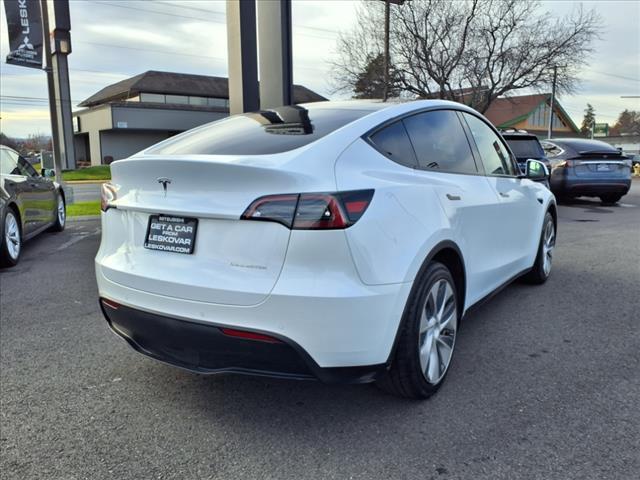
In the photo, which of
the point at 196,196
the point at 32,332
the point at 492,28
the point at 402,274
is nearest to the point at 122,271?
the point at 196,196

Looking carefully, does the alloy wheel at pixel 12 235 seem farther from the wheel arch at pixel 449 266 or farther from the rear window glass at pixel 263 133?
the wheel arch at pixel 449 266

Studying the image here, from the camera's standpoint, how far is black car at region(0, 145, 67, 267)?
6562 millimetres

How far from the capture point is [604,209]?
40.6 feet

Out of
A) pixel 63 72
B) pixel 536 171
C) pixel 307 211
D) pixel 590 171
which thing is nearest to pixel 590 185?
pixel 590 171

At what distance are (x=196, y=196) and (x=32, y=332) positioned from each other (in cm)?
250

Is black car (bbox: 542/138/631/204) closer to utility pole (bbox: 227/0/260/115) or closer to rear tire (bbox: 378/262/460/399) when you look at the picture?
utility pole (bbox: 227/0/260/115)

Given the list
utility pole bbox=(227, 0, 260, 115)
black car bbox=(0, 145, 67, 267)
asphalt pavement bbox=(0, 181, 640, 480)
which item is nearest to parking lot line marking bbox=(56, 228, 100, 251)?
black car bbox=(0, 145, 67, 267)

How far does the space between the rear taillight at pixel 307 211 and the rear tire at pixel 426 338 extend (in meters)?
0.58

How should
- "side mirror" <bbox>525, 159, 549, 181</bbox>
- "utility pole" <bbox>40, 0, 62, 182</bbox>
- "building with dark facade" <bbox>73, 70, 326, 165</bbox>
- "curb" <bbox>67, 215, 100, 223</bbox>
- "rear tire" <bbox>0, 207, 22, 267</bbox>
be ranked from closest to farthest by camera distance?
"side mirror" <bbox>525, 159, 549, 181</bbox>, "rear tire" <bbox>0, 207, 22, 267</bbox>, "curb" <bbox>67, 215, 100, 223</bbox>, "utility pole" <bbox>40, 0, 62, 182</bbox>, "building with dark facade" <bbox>73, 70, 326, 165</bbox>

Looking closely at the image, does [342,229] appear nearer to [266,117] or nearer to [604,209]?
[266,117]

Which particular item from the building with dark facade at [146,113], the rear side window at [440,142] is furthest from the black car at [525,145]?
the building with dark facade at [146,113]

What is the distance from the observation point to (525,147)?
452 inches

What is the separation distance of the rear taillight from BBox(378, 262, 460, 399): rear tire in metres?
0.58

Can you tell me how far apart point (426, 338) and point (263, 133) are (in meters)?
1.44
